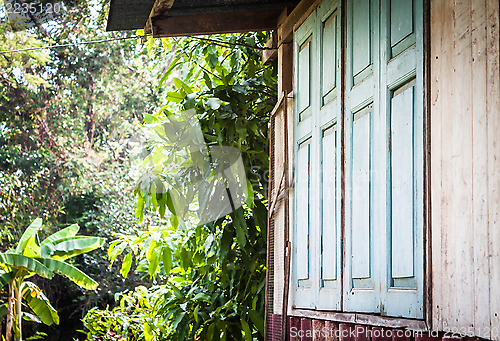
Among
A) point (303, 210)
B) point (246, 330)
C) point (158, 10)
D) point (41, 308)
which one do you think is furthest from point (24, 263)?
point (303, 210)

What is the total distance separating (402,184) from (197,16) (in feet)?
6.86

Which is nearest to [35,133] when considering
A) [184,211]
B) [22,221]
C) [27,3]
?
[22,221]

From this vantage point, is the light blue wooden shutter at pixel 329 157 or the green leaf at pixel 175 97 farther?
the green leaf at pixel 175 97

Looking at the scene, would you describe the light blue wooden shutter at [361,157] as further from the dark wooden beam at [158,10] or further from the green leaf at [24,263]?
the green leaf at [24,263]

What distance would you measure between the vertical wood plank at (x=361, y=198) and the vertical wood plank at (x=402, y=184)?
0.22 m

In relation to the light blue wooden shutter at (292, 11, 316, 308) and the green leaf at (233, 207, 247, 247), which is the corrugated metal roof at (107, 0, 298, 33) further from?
the green leaf at (233, 207, 247, 247)

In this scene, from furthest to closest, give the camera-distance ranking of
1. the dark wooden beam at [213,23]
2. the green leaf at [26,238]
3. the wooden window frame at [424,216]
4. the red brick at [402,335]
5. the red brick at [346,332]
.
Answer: the green leaf at [26,238], the dark wooden beam at [213,23], the red brick at [346,332], the red brick at [402,335], the wooden window frame at [424,216]

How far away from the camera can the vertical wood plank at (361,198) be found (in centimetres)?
222

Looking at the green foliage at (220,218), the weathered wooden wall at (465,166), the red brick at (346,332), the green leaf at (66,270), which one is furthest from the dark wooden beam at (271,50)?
the green leaf at (66,270)

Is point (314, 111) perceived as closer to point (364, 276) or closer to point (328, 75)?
point (328, 75)

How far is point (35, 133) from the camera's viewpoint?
1365 centimetres

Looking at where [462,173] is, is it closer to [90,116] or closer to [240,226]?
[240,226]

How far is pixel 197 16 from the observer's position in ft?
11.9

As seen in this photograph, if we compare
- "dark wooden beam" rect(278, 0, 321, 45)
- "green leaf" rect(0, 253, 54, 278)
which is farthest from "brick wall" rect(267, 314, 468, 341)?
"green leaf" rect(0, 253, 54, 278)
